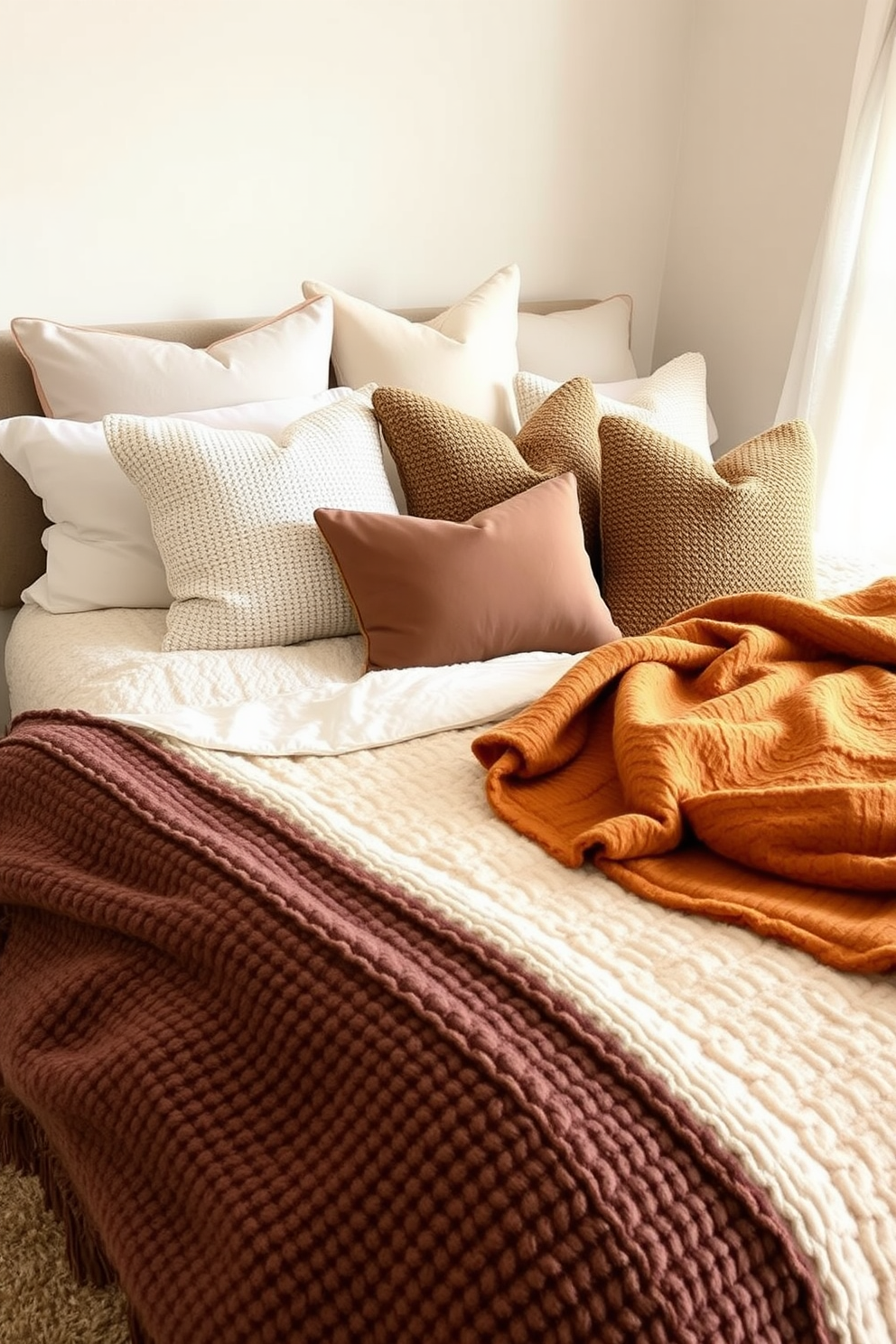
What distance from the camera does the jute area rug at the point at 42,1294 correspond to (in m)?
1.27

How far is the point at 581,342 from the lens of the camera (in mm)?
2664

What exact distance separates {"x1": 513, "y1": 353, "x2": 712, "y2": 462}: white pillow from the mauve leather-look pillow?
1.69 feet

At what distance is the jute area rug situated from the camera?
4.17ft

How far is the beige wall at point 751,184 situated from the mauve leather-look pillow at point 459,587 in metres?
1.41

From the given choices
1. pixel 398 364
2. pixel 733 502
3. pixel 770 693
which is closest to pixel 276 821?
pixel 770 693

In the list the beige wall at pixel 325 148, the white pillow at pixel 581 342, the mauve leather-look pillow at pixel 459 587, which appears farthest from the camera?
the white pillow at pixel 581 342

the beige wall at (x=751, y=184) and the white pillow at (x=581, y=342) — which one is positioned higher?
the beige wall at (x=751, y=184)

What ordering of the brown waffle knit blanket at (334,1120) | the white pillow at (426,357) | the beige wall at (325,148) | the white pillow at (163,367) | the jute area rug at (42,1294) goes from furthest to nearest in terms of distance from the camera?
1. the white pillow at (426,357)
2. the beige wall at (325,148)
3. the white pillow at (163,367)
4. the jute area rug at (42,1294)
5. the brown waffle knit blanket at (334,1120)

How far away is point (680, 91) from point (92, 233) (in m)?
1.57

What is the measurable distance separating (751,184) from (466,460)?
Answer: 146 centimetres

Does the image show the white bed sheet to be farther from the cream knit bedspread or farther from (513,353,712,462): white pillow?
(513,353,712,462): white pillow

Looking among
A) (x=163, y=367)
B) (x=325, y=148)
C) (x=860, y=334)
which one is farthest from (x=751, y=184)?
(x=163, y=367)

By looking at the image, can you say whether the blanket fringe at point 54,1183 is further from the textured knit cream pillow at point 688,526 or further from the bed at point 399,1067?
the textured knit cream pillow at point 688,526

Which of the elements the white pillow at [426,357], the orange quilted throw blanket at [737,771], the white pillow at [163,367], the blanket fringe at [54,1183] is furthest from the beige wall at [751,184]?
the blanket fringe at [54,1183]
